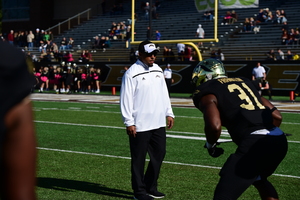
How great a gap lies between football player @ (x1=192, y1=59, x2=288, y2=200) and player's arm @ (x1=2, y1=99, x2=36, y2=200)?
2339mm

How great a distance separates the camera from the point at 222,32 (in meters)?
32.5

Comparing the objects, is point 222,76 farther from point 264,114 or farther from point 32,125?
point 32,125

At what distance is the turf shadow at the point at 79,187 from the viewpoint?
6.42 metres

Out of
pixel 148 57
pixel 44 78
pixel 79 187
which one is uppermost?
pixel 148 57

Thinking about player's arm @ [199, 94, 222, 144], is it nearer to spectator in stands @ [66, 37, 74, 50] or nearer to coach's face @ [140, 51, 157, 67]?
coach's face @ [140, 51, 157, 67]

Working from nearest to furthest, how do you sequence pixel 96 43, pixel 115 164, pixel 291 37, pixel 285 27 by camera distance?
1. pixel 115 164
2. pixel 291 37
3. pixel 285 27
4. pixel 96 43

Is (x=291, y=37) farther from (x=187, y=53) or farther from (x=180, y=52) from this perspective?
(x=180, y=52)

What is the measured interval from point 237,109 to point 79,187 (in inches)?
127

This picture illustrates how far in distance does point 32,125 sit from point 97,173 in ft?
20.0

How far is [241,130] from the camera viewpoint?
3.99 m

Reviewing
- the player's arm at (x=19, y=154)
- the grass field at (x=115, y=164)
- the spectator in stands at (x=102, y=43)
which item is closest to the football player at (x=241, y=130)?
the grass field at (x=115, y=164)

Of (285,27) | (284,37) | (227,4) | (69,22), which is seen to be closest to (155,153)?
(227,4)

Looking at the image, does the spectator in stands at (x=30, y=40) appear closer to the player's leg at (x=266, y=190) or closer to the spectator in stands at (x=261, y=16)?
the spectator in stands at (x=261, y=16)

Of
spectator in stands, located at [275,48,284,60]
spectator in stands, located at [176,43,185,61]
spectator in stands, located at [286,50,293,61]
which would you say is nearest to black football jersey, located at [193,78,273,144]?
spectator in stands, located at [286,50,293,61]
